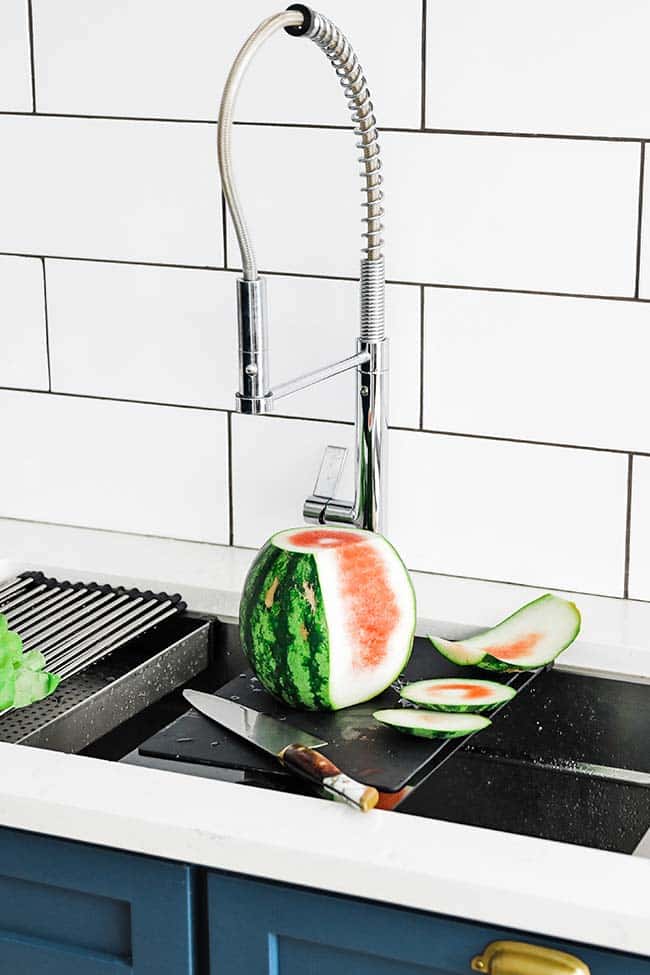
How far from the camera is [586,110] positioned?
1.44 metres

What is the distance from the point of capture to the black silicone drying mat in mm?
1194

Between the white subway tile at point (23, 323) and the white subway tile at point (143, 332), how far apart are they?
16 millimetres

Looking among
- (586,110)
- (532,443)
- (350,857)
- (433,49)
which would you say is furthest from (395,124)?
(350,857)

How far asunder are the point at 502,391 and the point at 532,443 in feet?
0.21

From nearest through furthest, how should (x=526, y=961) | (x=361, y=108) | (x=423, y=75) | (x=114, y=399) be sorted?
(x=526, y=961)
(x=361, y=108)
(x=423, y=75)
(x=114, y=399)

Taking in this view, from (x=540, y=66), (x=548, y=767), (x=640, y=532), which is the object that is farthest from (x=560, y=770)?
(x=540, y=66)

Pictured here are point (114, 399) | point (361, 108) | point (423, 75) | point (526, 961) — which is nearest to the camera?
point (526, 961)

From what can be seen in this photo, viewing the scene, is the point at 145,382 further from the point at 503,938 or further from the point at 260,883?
the point at 503,938

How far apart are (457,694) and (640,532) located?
330 mm

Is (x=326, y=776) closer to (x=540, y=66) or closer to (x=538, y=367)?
(x=538, y=367)

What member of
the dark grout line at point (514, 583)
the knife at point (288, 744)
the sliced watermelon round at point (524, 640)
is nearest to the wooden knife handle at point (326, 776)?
the knife at point (288, 744)

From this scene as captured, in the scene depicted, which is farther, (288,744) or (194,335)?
(194,335)

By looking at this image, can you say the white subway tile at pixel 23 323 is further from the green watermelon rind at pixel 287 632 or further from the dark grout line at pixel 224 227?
the green watermelon rind at pixel 287 632

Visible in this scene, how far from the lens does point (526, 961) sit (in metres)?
1.01
